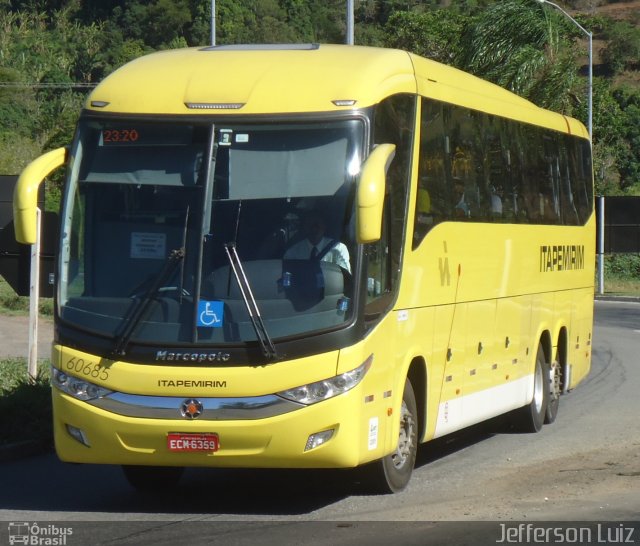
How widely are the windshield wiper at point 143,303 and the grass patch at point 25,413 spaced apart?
11.6 feet

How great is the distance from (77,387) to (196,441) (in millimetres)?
997

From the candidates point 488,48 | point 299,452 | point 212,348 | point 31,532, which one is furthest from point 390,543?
point 488,48

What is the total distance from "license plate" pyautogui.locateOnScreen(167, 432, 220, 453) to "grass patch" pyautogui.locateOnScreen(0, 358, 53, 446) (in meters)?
3.65

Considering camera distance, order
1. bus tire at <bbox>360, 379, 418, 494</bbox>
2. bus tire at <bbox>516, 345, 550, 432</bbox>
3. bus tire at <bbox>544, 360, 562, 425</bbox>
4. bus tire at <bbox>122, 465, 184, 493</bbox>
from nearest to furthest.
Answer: bus tire at <bbox>360, 379, 418, 494</bbox>
bus tire at <bbox>122, 465, 184, 493</bbox>
bus tire at <bbox>516, 345, 550, 432</bbox>
bus tire at <bbox>544, 360, 562, 425</bbox>

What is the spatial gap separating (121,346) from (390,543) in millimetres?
2355

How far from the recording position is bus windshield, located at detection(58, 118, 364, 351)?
361 inches

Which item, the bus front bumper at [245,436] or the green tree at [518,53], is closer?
the bus front bumper at [245,436]

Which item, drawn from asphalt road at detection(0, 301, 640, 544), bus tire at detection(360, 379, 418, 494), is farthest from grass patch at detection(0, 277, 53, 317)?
bus tire at detection(360, 379, 418, 494)

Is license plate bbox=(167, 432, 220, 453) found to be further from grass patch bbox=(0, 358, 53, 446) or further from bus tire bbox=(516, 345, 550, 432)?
bus tire bbox=(516, 345, 550, 432)

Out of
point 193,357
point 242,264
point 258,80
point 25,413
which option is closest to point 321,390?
point 193,357

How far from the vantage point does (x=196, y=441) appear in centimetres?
910

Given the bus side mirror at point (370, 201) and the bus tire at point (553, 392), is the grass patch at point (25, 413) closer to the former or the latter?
the bus side mirror at point (370, 201)

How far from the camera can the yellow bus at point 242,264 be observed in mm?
9078

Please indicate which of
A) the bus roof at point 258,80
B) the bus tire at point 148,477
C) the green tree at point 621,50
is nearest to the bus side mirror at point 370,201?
the bus roof at point 258,80
